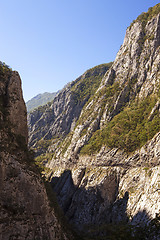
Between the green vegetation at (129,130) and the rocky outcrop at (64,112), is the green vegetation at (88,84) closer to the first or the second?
the rocky outcrop at (64,112)

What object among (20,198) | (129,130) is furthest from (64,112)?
(20,198)

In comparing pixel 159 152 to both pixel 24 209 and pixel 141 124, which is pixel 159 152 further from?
pixel 24 209

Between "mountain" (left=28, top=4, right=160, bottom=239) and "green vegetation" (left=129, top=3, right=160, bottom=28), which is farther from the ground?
"green vegetation" (left=129, top=3, right=160, bottom=28)

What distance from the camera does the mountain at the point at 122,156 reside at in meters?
38.7

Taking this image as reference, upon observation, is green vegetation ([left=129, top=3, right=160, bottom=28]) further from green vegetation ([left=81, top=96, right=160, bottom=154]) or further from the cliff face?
the cliff face

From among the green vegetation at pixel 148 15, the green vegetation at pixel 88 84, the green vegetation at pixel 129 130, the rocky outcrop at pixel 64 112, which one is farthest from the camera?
the green vegetation at pixel 88 84

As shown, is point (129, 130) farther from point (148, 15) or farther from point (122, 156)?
point (148, 15)

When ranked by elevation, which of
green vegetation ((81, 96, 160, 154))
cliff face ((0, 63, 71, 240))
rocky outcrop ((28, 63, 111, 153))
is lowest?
cliff face ((0, 63, 71, 240))

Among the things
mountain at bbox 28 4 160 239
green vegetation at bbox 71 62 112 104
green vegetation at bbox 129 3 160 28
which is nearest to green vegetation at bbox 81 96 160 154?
mountain at bbox 28 4 160 239

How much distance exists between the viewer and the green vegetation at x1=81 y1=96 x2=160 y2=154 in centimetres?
5197

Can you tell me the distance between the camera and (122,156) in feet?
175

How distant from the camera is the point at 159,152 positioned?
43531mm

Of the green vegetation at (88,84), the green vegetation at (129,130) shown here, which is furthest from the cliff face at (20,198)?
the green vegetation at (88,84)

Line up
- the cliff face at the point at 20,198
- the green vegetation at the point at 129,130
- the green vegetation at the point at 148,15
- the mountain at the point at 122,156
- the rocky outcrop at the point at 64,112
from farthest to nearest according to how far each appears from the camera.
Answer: the rocky outcrop at the point at 64,112
the green vegetation at the point at 148,15
the green vegetation at the point at 129,130
the mountain at the point at 122,156
the cliff face at the point at 20,198
